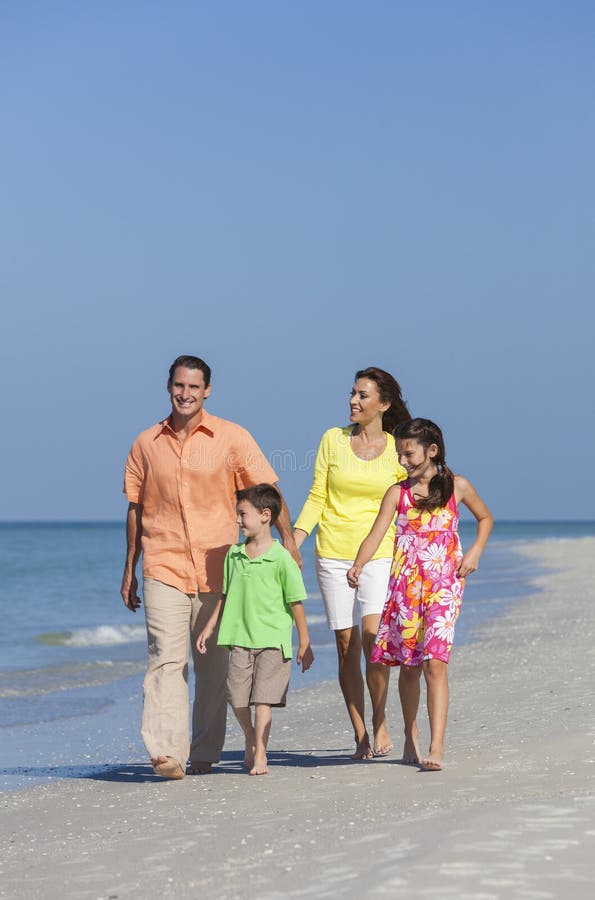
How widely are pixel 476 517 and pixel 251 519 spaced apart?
1.07 m

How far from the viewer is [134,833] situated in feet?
16.4

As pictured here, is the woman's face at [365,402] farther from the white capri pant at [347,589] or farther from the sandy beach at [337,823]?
the sandy beach at [337,823]

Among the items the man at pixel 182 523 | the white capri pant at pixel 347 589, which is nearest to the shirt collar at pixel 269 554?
the man at pixel 182 523

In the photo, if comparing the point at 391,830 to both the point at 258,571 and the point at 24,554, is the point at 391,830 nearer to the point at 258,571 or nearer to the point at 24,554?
the point at 258,571

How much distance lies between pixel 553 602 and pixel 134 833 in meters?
14.7

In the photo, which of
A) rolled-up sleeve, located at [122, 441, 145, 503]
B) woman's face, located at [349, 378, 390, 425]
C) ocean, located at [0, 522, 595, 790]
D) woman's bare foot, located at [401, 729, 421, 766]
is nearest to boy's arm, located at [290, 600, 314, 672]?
woman's bare foot, located at [401, 729, 421, 766]

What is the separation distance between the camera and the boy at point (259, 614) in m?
6.14

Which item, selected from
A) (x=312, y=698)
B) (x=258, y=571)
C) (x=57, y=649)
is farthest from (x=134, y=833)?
(x=57, y=649)

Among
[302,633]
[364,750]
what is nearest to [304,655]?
[302,633]

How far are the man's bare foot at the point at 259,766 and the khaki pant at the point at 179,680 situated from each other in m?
0.33

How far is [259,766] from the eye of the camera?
6.20 m

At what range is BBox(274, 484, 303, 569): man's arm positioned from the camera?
6.26 meters

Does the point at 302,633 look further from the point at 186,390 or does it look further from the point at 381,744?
the point at 186,390

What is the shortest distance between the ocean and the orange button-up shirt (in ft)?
4.64
